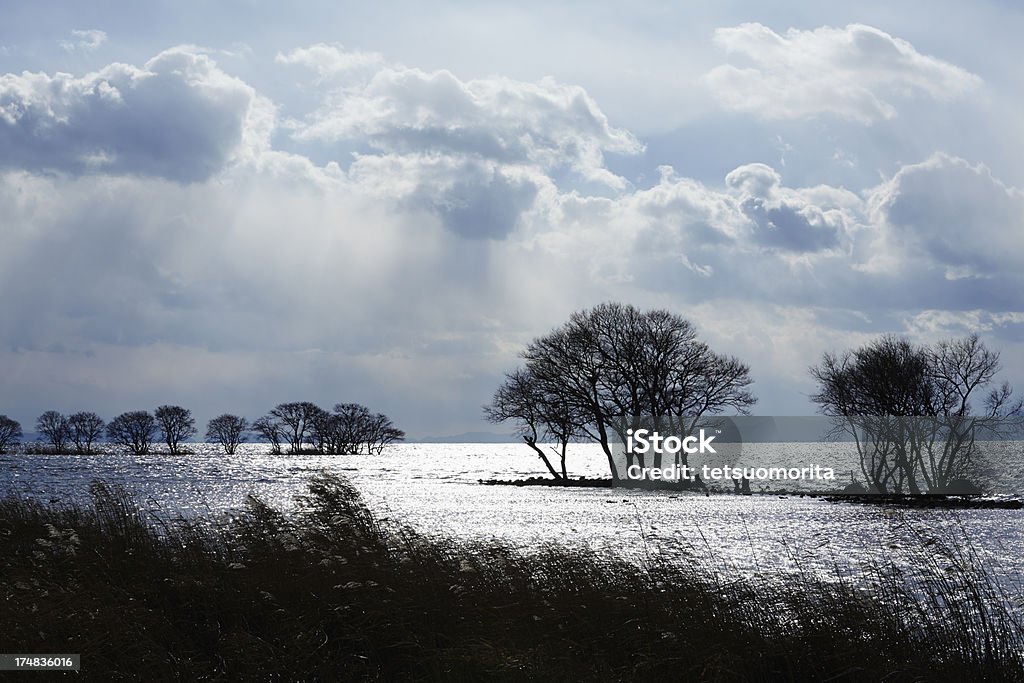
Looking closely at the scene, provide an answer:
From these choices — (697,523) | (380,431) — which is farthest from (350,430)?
(697,523)

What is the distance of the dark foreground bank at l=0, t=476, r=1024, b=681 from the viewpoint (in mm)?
9219

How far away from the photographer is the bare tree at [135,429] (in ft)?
578

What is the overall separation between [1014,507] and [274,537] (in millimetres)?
50978

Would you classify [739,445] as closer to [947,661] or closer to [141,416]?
[947,661]

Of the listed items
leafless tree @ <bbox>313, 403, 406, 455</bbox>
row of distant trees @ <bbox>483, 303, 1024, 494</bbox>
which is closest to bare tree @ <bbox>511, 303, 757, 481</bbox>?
row of distant trees @ <bbox>483, 303, 1024, 494</bbox>

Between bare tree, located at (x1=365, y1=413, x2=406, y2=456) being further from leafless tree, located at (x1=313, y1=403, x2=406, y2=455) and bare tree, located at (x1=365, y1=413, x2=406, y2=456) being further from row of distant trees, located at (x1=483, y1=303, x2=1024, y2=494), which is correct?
row of distant trees, located at (x1=483, y1=303, x2=1024, y2=494)

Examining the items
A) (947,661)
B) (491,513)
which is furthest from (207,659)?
(491,513)

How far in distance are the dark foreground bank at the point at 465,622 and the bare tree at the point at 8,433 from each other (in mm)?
184320

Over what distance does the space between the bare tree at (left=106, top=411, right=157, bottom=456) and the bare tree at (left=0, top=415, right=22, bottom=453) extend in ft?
55.6

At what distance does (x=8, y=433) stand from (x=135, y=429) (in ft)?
79.7

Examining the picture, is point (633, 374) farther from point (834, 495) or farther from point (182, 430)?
point (182, 430)

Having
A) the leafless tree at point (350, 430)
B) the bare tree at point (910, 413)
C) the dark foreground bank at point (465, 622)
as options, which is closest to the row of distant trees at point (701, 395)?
the bare tree at point (910, 413)

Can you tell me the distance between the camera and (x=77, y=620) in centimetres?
959

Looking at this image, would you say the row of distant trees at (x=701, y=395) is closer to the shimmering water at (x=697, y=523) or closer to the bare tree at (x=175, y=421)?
the shimmering water at (x=697, y=523)
